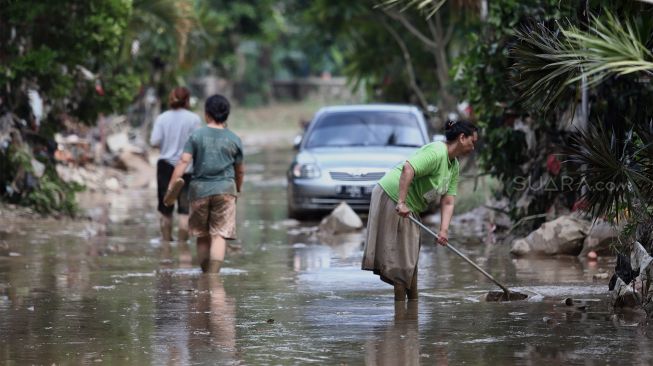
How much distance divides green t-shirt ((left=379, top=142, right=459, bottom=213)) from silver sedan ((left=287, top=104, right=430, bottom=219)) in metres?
7.46

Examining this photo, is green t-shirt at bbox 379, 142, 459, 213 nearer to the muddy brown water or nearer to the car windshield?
the muddy brown water

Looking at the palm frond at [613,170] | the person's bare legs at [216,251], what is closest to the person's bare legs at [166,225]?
the person's bare legs at [216,251]

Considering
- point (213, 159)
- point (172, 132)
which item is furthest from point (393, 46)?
point (213, 159)

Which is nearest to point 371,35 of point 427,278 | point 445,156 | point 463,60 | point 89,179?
point 89,179

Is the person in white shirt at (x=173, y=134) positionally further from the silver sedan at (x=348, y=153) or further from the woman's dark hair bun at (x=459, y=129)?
the woman's dark hair bun at (x=459, y=129)

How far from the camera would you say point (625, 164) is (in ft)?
33.2

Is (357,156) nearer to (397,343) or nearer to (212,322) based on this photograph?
(212,322)

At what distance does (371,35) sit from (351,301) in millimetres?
22005

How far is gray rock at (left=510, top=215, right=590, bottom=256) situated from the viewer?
14078mm

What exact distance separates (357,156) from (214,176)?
626 centimetres

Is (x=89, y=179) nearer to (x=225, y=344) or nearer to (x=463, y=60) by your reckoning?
(x=463, y=60)

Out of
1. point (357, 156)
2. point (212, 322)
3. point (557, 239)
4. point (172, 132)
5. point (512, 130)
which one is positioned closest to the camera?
point (212, 322)

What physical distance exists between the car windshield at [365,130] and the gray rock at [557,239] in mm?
5263

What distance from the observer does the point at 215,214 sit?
1273 cm
